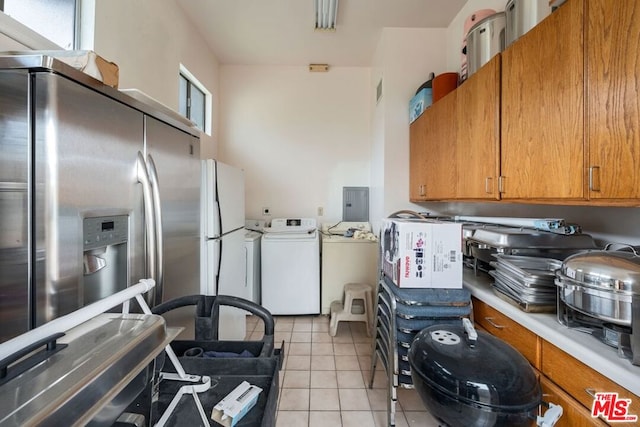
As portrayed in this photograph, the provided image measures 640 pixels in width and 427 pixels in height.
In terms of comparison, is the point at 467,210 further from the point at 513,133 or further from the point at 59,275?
the point at 59,275

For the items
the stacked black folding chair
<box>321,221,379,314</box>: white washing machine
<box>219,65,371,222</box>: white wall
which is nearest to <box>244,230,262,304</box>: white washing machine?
<box>219,65,371,222</box>: white wall

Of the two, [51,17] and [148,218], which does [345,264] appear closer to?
[148,218]

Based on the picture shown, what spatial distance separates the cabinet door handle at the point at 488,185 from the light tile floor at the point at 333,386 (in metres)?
1.43

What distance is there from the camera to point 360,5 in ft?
7.86

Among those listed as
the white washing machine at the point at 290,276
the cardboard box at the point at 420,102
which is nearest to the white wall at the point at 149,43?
the white washing machine at the point at 290,276

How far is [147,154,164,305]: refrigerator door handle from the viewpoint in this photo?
41.9 inches

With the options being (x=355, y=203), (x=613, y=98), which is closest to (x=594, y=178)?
(x=613, y=98)

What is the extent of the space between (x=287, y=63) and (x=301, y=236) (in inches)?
87.5

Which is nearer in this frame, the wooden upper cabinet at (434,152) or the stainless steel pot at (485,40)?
the stainless steel pot at (485,40)

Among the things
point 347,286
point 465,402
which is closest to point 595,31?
point 465,402

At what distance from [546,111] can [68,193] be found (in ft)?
5.84

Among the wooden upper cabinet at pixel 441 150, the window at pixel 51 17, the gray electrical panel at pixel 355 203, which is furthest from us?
the gray electrical panel at pixel 355 203

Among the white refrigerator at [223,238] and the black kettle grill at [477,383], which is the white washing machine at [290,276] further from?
the black kettle grill at [477,383]

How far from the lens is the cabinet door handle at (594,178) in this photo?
971 millimetres
